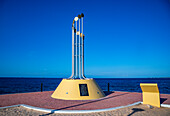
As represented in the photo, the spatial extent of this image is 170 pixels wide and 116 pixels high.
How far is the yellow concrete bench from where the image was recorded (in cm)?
962

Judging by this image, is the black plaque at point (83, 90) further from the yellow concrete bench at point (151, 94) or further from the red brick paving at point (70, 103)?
the yellow concrete bench at point (151, 94)

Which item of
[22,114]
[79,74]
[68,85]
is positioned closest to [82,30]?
[79,74]

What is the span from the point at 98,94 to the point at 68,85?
285 centimetres

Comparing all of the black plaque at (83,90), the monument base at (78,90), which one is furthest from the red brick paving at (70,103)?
the black plaque at (83,90)

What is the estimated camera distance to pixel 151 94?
10.0m

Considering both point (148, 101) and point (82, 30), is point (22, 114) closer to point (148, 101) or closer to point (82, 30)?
point (148, 101)

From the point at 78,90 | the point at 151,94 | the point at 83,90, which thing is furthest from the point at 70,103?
the point at 151,94

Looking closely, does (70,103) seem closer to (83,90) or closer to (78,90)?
(78,90)

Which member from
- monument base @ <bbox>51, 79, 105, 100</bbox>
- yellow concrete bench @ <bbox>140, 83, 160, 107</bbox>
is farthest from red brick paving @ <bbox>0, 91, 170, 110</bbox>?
yellow concrete bench @ <bbox>140, 83, 160, 107</bbox>

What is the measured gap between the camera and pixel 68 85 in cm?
1309

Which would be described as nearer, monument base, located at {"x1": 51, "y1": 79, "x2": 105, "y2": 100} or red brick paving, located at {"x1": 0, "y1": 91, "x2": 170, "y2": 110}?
red brick paving, located at {"x1": 0, "y1": 91, "x2": 170, "y2": 110}

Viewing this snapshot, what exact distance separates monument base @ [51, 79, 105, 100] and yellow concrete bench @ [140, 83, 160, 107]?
419 centimetres

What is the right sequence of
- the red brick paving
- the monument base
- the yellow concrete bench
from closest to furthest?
the red brick paving < the yellow concrete bench < the monument base

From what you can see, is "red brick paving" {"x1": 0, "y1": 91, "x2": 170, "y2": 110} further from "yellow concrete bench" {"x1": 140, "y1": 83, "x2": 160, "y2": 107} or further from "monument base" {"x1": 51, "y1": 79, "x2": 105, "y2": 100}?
"yellow concrete bench" {"x1": 140, "y1": 83, "x2": 160, "y2": 107}
